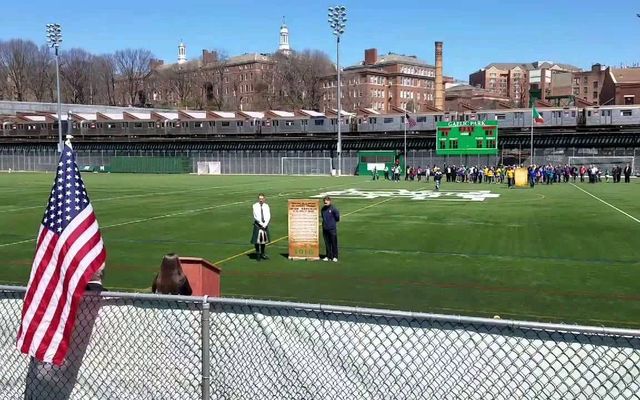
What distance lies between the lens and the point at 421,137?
7381 centimetres

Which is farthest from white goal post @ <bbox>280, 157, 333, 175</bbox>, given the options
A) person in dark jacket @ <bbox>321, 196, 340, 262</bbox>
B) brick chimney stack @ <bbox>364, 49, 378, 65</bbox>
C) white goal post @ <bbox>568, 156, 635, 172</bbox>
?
brick chimney stack @ <bbox>364, 49, 378, 65</bbox>

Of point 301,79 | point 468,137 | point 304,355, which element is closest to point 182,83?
point 301,79

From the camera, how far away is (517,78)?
167125 mm

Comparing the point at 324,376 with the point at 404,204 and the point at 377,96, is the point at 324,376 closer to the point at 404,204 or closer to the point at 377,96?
the point at 404,204

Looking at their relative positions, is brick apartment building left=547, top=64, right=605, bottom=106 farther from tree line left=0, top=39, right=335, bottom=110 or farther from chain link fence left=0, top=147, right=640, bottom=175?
chain link fence left=0, top=147, right=640, bottom=175

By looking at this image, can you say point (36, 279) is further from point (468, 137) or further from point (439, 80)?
point (439, 80)

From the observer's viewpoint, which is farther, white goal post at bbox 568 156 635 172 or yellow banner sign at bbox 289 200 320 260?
white goal post at bbox 568 156 635 172

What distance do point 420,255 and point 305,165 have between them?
203 feet

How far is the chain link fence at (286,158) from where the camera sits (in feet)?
217

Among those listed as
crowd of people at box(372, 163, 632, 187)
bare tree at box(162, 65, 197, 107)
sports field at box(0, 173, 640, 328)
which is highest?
bare tree at box(162, 65, 197, 107)

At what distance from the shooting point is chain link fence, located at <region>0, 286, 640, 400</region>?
3367 millimetres

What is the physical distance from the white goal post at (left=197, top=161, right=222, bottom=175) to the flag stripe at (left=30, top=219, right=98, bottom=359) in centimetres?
7762

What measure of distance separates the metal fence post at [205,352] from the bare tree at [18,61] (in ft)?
457

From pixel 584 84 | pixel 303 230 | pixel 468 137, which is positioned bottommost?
pixel 303 230
